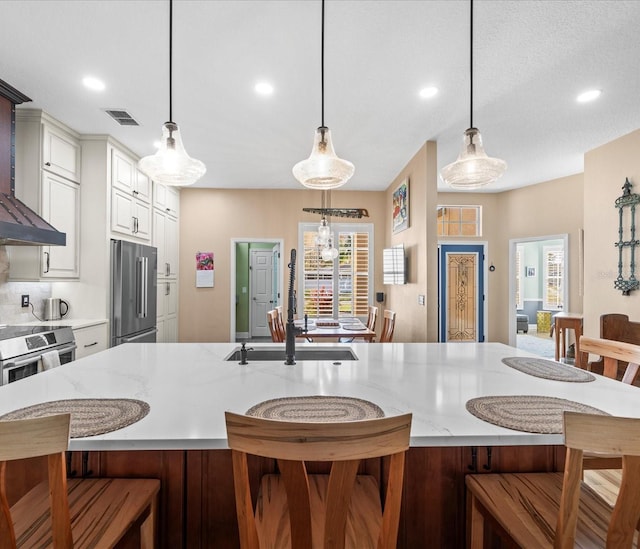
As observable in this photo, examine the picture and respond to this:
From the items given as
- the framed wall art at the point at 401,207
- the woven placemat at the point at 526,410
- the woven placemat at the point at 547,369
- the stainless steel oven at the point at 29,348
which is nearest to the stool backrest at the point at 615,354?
the woven placemat at the point at 547,369

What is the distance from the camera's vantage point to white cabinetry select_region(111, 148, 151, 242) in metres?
3.95

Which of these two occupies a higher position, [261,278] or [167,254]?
[167,254]

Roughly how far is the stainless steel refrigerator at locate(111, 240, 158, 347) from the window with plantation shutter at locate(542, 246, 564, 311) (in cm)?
948

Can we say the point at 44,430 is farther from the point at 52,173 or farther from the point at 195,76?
the point at 52,173

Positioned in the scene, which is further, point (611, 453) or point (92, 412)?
point (92, 412)

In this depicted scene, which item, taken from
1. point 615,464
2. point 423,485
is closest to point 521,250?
point 615,464

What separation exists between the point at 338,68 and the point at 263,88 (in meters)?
0.63

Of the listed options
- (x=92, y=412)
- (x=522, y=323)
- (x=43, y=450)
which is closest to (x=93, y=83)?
(x=92, y=412)

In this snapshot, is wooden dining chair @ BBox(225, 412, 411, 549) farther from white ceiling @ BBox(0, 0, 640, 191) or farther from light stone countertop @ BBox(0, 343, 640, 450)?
white ceiling @ BBox(0, 0, 640, 191)

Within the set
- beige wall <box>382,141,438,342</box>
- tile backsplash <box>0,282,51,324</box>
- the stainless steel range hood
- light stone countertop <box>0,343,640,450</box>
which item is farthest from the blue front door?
tile backsplash <box>0,282,51,324</box>

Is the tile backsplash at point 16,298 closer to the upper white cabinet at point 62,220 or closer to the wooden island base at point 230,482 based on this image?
the upper white cabinet at point 62,220

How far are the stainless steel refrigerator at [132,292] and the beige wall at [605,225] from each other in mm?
5122

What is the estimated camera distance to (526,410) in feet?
3.72

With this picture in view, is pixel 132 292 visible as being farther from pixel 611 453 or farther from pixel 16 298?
pixel 611 453
